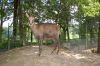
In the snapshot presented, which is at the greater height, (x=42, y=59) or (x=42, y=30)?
(x=42, y=30)

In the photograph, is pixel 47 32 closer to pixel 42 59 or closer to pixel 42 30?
pixel 42 30

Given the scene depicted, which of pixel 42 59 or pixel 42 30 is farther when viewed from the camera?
pixel 42 30

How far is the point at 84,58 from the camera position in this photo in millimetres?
11766

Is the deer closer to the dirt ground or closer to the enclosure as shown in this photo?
the enclosure

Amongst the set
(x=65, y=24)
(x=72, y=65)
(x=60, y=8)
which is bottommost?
(x=72, y=65)

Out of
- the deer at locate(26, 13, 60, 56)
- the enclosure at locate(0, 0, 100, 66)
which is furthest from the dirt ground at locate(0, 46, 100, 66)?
the deer at locate(26, 13, 60, 56)

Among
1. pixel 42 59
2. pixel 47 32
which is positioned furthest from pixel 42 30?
pixel 42 59

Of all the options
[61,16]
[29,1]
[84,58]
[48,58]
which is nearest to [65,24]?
[61,16]

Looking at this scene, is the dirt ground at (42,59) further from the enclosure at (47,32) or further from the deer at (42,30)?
the deer at (42,30)

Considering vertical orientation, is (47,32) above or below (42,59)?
above

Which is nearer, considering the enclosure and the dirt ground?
the dirt ground

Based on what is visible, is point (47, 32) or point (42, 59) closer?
point (42, 59)

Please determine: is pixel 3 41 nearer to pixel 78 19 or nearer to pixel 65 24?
pixel 65 24

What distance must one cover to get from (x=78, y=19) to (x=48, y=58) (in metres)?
7.87
